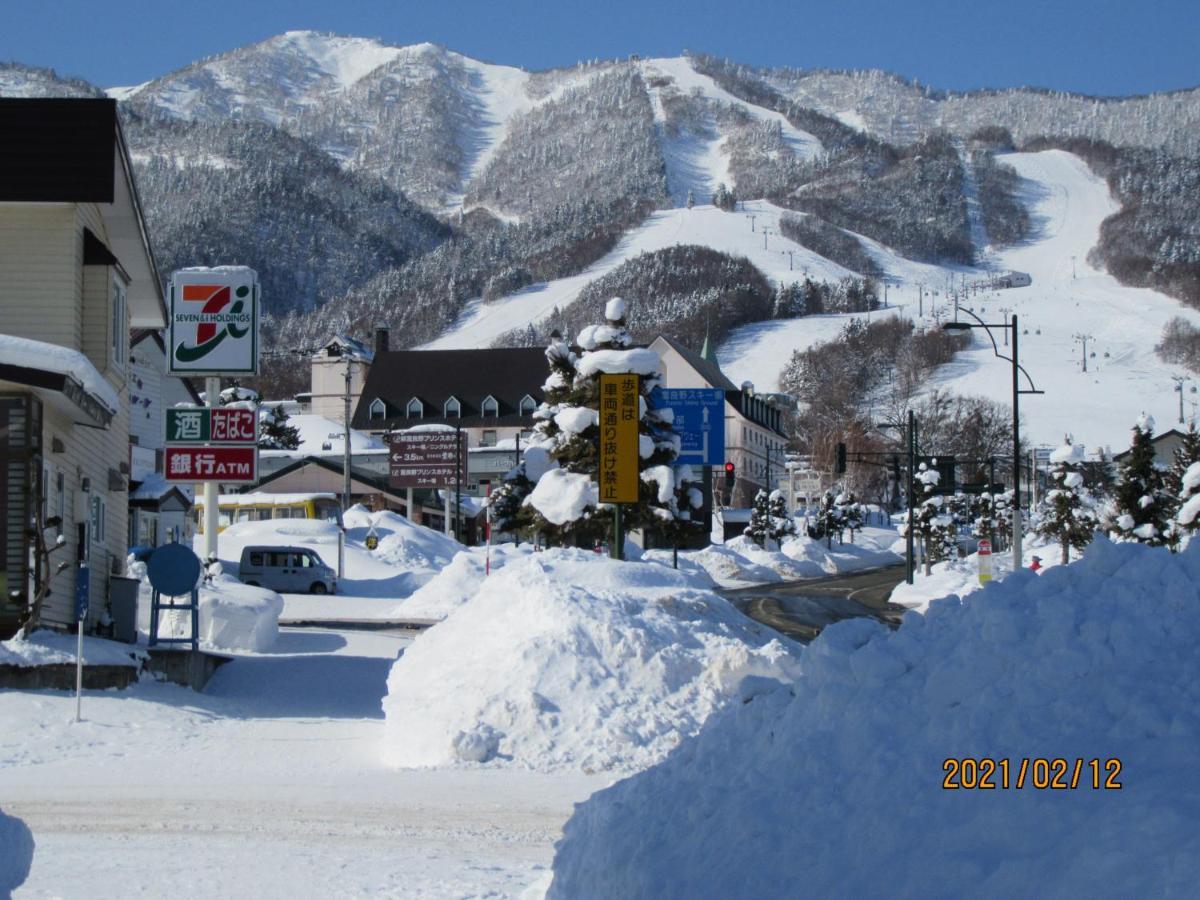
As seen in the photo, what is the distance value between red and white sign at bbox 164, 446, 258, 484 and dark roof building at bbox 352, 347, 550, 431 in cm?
9254

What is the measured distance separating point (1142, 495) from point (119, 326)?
35.9m

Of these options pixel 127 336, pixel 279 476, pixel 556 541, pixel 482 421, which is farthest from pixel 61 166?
pixel 482 421

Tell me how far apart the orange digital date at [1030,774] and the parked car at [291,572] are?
39186mm

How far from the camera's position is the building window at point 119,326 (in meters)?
23.0

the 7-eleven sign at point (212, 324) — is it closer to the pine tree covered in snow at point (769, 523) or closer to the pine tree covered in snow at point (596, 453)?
the pine tree covered in snow at point (596, 453)

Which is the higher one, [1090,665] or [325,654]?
[1090,665]

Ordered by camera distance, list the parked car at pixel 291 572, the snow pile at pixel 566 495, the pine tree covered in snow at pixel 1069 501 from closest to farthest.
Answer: the snow pile at pixel 566 495
the parked car at pixel 291 572
the pine tree covered in snow at pixel 1069 501

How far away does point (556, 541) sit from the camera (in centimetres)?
4488

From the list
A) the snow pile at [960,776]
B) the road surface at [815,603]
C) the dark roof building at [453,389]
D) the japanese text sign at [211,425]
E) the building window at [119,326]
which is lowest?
the road surface at [815,603]

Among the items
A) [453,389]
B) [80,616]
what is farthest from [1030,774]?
[453,389]

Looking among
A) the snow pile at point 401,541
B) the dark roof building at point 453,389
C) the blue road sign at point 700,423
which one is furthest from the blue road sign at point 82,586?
the dark roof building at point 453,389

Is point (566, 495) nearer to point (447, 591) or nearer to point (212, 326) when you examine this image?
point (447, 591)

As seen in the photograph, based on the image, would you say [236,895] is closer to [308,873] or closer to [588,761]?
[308,873]

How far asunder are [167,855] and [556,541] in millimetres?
34911
